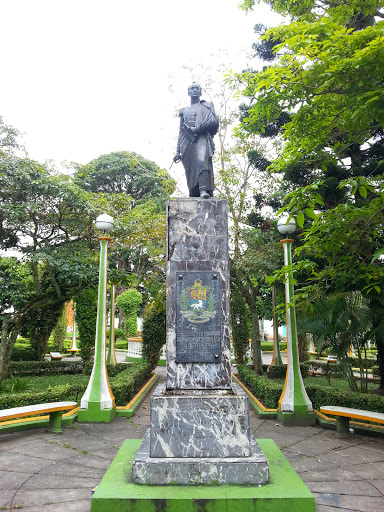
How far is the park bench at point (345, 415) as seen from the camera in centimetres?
535

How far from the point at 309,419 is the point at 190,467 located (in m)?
3.96

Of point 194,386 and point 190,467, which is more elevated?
point 194,386

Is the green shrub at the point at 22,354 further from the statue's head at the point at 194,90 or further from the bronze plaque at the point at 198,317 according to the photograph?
the statue's head at the point at 194,90

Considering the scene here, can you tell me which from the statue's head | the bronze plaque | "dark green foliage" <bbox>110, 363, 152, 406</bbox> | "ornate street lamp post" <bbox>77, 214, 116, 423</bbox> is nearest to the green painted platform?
the bronze plaque

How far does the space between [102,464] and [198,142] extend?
4094 millimetres

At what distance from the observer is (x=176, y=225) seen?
4.30m

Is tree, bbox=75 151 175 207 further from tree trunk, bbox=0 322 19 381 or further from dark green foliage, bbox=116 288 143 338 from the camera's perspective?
tree trunk, bbox=0 322 19 381

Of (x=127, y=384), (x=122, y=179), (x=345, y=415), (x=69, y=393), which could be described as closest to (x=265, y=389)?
(x=345, y=415)

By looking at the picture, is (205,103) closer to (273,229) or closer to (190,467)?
(190,467)

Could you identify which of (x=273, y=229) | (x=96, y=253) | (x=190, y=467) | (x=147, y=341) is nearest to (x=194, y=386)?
(x=190, y=467)

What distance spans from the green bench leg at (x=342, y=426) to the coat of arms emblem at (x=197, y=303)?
3389 millimetres

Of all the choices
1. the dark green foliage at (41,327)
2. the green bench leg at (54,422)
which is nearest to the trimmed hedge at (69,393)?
the green bench leg at (54,422)

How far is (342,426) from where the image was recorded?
5996mm

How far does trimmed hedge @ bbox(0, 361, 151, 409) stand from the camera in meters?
6.60
